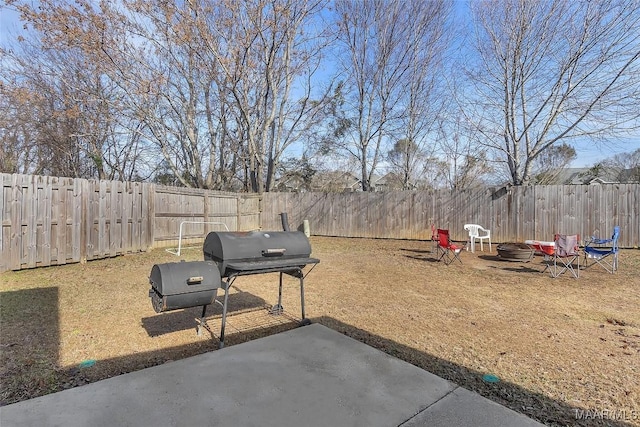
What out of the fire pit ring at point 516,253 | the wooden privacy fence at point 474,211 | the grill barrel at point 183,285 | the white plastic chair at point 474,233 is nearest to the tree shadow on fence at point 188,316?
the grill barrel at point 183,285

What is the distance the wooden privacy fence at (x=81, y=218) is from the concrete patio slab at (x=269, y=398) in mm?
5528

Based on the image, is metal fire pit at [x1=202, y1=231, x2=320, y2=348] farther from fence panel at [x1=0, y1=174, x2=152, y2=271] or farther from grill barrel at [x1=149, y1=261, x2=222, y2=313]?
fence panel at [x1=0, y1=174, x2=152, y2=271]

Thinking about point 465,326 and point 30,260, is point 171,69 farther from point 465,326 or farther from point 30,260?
point 465,326

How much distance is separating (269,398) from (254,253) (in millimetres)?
1616

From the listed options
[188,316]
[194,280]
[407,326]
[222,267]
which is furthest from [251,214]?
[194,280]

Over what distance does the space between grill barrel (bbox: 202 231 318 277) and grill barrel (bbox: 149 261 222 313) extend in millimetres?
184

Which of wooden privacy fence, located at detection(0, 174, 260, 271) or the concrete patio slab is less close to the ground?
wooden privacy fence, located at detection(0, 174, 260, 271)

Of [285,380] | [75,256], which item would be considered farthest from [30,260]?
[285,380]

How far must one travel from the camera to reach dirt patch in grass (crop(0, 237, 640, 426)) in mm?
2533

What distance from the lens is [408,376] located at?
2.48 metres

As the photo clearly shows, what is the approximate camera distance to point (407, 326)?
3.83 metres

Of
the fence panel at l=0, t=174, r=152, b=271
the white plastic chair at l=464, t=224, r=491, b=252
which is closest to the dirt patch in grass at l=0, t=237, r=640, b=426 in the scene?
the fence panel at l=0, t=174, r=152, b=271

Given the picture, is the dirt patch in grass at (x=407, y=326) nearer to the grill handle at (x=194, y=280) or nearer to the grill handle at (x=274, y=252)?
the grill handle at (x=194, y=280)

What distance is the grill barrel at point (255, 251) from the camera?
133 inches
